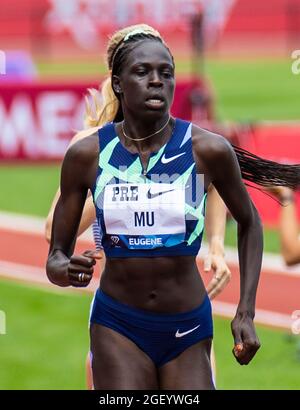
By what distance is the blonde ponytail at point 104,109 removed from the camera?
5512mm

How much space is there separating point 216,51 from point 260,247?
100 ft

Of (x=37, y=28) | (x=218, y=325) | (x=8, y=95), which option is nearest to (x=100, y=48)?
(x=37, y=28)

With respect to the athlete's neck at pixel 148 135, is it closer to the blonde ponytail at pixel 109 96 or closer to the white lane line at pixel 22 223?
the blonde ponytail at pixel 109 96

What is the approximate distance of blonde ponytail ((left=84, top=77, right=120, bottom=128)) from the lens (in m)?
5.51

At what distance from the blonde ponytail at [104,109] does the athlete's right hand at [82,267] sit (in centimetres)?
117

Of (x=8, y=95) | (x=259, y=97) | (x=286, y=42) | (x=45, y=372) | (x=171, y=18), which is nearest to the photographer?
(x=45, y=372)

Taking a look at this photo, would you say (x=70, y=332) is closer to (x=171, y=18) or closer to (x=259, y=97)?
(x=259, y=97)

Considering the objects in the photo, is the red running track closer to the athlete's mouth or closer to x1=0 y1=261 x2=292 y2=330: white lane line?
x1=0 y1=261 x2=292 y2=330: white lane line

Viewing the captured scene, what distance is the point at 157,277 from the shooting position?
15.2 ft
